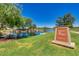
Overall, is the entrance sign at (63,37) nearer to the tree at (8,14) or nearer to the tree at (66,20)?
the tree at (66,20)

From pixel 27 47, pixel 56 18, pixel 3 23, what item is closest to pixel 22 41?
pixel 27 47

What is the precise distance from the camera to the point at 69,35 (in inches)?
150

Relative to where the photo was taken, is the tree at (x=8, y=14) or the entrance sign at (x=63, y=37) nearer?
the entrance sign at (x=63, y=37)

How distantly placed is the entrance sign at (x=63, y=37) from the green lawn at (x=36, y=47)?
0.07 meters

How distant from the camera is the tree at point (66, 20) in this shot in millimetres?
3854

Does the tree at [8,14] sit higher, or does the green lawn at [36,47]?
the tree at [8,14]

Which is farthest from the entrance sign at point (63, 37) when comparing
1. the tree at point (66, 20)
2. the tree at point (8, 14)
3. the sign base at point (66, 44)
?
the tree at point (8, 14)

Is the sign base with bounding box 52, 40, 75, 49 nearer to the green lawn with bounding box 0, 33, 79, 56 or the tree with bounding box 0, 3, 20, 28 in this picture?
the green lawn with bounding box 0, 33, 79, 56

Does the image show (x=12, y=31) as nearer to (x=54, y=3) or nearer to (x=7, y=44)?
(x=7, y=44)

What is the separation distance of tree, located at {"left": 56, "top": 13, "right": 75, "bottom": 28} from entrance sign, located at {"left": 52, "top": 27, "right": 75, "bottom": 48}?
0.11m

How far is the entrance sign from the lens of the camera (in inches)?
148

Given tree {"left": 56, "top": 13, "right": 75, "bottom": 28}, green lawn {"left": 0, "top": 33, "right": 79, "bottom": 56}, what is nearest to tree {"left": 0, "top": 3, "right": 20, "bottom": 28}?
green lawn {"left": 0, "top": 33, "right": 79, "bottom": 56}

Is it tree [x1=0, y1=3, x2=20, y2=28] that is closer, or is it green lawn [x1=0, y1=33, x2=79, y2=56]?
green lawn [x1=0, y1=33, x2=79, y2=56]

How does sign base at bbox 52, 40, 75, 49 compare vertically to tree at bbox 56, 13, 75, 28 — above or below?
below
